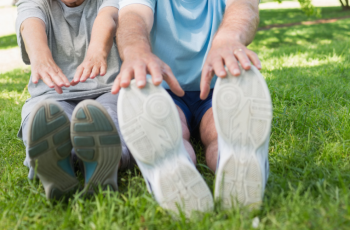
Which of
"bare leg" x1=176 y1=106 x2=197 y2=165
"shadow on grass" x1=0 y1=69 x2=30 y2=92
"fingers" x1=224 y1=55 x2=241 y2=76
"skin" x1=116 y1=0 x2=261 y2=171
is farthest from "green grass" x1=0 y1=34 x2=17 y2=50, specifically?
"fingers" x1=224 y1=55 x2=241 y2=76

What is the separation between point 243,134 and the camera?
4.15 feet

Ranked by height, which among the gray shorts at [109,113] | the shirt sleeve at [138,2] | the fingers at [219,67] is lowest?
the gray shorts at [109,113]

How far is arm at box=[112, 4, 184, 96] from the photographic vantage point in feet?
4.35

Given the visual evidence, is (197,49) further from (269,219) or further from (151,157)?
(269,219)

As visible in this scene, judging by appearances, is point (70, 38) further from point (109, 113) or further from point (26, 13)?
point (109, 113)

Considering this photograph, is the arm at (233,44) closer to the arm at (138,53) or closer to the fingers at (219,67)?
the fingers at (219,67)

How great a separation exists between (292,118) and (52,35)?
168cm

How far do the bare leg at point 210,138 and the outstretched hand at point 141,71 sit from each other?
0.38 metres

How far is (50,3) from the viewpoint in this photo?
2.18 meters

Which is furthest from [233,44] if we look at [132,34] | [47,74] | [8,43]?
[8,43]

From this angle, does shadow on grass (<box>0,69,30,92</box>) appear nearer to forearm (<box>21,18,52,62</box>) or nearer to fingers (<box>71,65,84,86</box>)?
forearm (<box>21,18,52,62</box>)

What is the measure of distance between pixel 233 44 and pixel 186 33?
73cm

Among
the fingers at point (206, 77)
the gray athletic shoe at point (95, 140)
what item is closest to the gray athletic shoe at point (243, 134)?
the fingers at point (206, 77)

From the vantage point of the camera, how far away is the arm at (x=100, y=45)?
1772mm
